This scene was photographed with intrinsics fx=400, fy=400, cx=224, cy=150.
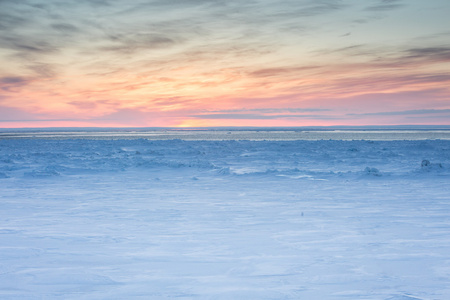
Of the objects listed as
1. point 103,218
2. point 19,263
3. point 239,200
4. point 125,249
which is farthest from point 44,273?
point 239,200

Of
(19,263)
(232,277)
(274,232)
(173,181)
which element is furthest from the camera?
(173,181)

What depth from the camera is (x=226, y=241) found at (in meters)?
5.28

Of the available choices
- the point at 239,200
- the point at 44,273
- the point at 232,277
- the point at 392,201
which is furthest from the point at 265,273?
the point at 392,201

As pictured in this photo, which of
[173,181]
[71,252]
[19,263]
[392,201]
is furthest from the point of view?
[173,181]

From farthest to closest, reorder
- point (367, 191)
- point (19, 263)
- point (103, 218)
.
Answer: point (367, 191), point (103, 218), point (19, 263)

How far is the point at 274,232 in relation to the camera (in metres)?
5.74

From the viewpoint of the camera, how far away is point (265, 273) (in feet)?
13.3

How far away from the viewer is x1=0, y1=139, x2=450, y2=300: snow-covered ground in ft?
12.2

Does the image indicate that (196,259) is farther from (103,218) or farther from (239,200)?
(239,200)

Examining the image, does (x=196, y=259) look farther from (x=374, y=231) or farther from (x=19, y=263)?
(x=374, y=231)

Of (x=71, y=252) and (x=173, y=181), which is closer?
(x=71, y=252)

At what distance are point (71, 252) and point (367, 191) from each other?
287 inches

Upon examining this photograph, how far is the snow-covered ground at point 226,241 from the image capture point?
3.71 m

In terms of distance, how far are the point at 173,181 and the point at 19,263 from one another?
768cm
